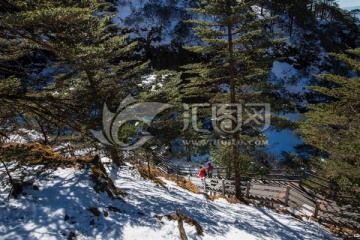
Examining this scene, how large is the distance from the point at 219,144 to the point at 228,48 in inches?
178

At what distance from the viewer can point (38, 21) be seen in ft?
13.0

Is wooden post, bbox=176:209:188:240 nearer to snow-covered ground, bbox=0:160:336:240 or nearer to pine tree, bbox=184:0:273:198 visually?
snow-covered ground, bbox=0:160:336:240

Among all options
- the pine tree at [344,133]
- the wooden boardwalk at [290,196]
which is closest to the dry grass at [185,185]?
the wooden boardwalk at [290,196]

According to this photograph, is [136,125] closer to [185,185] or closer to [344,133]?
[185,185]

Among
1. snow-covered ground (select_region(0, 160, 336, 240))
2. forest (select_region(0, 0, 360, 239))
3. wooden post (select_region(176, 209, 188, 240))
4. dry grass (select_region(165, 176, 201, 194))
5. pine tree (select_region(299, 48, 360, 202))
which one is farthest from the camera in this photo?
dry grass (select_region(165, 176, 201, 194))

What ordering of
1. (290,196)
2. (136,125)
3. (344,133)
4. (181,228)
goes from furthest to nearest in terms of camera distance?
(290,196)
(344,133)
(136,125)
(181,228)

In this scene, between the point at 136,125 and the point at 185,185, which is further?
the point at 185,185

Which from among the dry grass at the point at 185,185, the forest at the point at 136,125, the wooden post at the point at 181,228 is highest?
the forest at the point at 136,125

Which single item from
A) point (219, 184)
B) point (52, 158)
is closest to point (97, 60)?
point (52, 158)

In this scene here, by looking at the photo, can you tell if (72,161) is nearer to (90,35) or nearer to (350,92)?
(90,35)

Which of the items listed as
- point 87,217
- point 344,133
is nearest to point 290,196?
point 344,133

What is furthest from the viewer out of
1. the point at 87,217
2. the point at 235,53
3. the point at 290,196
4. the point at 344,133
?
the point at 290,196

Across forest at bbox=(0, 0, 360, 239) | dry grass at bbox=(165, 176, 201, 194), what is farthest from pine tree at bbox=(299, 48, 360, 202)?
dry grass at bbox=(165, 176, 201, 194)

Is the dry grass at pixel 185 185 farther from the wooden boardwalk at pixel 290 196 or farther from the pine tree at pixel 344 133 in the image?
the pine tree at pixel 344 133
